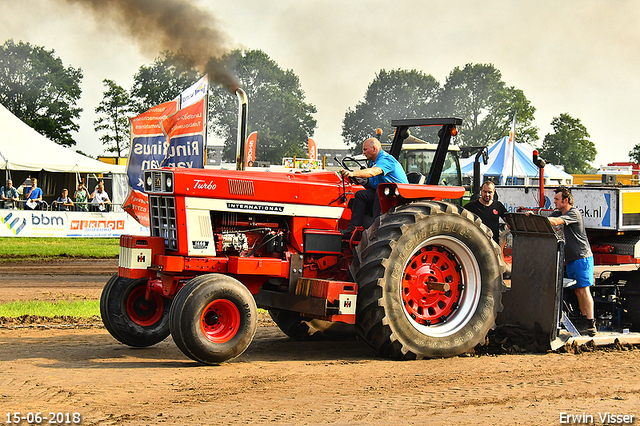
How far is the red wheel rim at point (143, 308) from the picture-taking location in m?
7.01

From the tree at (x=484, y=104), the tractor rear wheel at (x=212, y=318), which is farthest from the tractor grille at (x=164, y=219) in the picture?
the tree at (x=484, y=104)

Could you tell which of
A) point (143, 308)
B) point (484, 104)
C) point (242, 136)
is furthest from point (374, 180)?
point (484, 104)

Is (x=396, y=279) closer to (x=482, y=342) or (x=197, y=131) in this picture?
(x=482, y=342)

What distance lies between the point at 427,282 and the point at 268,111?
62.3 m

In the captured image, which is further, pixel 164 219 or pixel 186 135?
pixel 186 135

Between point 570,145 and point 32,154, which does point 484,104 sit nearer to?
point 570,145

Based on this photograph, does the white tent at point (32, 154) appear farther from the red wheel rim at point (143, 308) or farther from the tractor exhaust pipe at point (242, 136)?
the red wheel rim at point (143, 308)

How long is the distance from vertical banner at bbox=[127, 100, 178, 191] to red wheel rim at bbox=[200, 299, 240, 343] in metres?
5.65

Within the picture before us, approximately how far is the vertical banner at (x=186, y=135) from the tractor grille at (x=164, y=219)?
125 inches

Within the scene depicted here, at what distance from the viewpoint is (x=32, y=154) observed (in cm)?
2272

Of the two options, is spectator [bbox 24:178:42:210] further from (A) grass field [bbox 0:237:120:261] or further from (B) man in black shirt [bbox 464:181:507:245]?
(B) man in black shirt [bbox 464:181:507:245]

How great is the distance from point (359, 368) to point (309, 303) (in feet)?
2.61

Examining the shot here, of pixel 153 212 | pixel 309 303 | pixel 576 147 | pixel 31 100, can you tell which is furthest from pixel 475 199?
pixel 576 147

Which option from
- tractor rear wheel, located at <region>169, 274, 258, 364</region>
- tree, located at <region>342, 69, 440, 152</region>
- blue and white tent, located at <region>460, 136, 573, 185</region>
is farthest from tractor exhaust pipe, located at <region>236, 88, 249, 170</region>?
tree, located at <region>342, 69, 440, 152</region>
